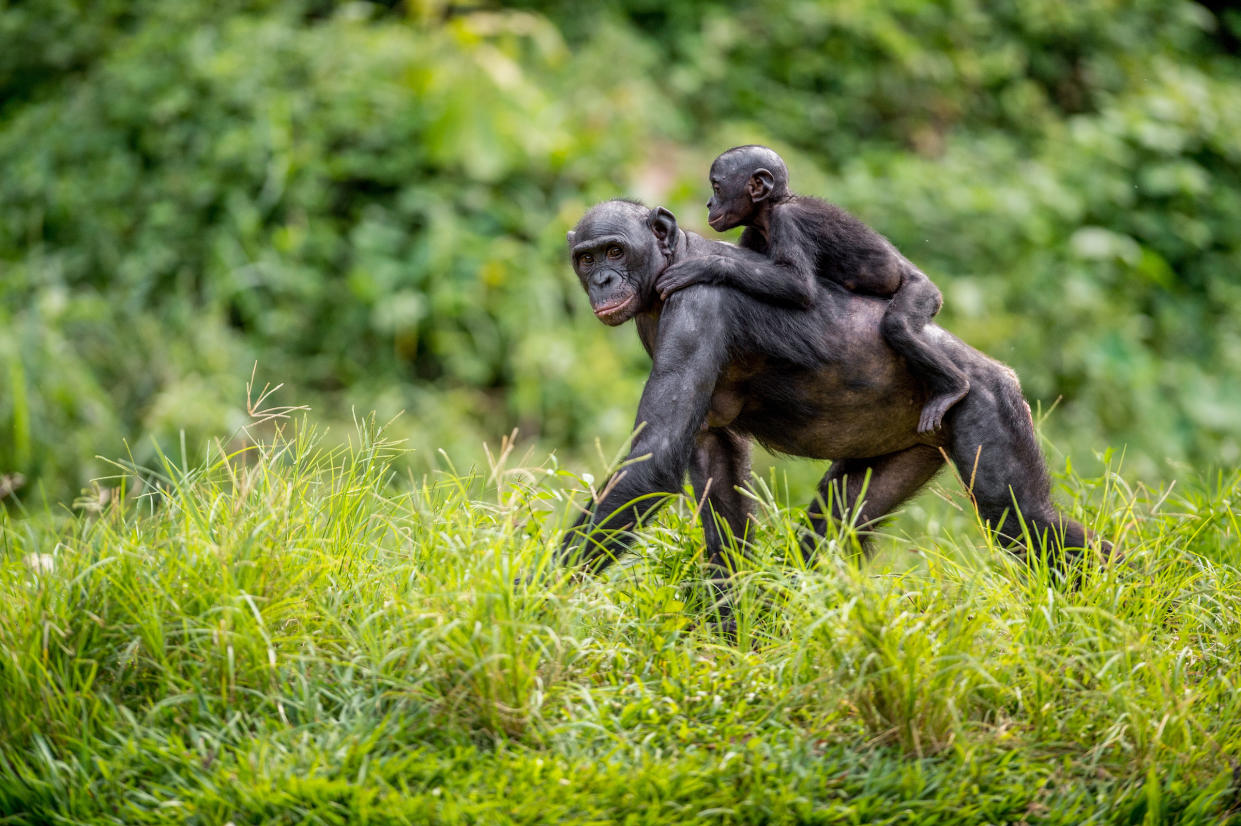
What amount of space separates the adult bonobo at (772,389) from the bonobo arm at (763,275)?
4 centimetres

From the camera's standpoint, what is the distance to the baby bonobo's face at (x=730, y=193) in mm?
4867

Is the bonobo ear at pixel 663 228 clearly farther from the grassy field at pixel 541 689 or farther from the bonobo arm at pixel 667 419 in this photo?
the grassy field at pixel 541 689

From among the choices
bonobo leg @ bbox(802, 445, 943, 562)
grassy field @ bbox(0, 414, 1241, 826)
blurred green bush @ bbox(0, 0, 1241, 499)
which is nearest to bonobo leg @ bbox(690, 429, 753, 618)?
bonobo leg @ bbox(802, 445, 943, 562)

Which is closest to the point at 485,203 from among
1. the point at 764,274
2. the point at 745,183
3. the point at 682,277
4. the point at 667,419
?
the point at 745,183

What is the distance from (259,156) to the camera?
1037cm

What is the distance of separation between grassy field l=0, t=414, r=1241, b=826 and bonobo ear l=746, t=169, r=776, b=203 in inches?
50.7

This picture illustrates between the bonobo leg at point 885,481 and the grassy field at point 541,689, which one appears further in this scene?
the bonobo leg at point 885,481

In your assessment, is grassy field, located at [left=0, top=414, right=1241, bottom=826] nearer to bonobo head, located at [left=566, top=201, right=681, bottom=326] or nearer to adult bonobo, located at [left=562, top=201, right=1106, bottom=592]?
adult bonobo, located at [left=562, top=201, right=1106, bottom=592]

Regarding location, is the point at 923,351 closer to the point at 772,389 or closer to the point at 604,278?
the point at 772,389

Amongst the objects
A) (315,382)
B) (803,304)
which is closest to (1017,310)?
(315,382)

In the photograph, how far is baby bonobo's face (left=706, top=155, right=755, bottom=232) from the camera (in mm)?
4867

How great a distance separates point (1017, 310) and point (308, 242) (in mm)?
6004

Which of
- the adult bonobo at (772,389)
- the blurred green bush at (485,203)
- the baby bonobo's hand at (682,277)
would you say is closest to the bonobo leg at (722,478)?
the adult bonobo at (772,389)

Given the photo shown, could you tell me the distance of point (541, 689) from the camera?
13.0 feet
